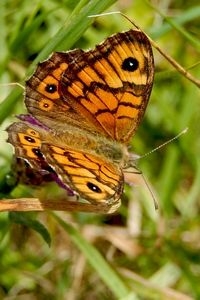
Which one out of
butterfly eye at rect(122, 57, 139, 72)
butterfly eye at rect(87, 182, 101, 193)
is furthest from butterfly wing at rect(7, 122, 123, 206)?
butterfly eye at rect(122, 57, 139, 72)

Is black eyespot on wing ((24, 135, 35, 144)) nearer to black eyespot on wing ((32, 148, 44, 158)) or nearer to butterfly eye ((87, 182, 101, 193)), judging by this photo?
black eyespot on wing ((32, 148, 44, 158))

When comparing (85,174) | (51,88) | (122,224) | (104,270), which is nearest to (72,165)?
(85,174)

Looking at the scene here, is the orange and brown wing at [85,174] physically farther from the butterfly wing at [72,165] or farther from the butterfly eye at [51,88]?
the butterfly eye at [51,88]

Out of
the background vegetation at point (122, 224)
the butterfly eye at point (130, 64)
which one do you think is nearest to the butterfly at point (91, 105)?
the butterfly eye at point (130, 64)

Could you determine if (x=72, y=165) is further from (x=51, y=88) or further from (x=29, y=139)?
(x=51, y=88)

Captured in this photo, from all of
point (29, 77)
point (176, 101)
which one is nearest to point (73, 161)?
point (29, 77)

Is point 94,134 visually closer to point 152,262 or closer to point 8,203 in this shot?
point 8,203
